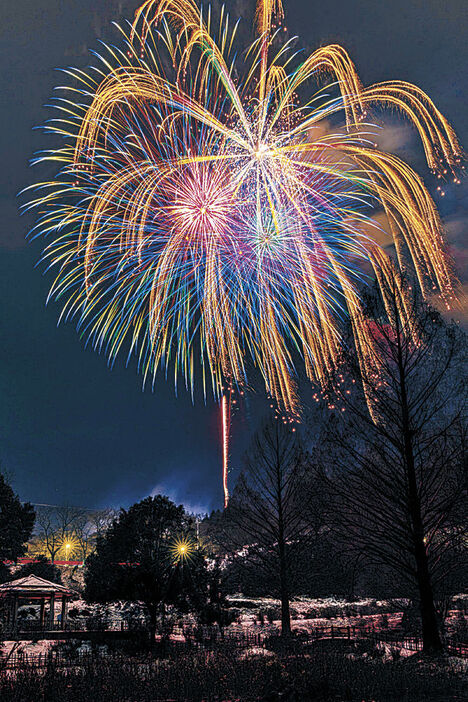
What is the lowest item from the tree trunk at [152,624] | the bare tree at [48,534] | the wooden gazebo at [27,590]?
the tree trunk at [152,624]

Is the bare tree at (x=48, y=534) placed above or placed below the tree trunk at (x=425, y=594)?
above

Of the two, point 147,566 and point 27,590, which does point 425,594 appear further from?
point 27,590

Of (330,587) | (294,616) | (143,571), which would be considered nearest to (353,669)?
(143,571)

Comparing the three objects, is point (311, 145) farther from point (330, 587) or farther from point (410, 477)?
point (330, 587)

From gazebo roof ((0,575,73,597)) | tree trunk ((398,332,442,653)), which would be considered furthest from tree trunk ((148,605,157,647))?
gazebo roof ((0,575,73,597))

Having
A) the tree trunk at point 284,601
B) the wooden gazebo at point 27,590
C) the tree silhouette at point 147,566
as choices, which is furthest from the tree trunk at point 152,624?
the wooden gazebo at point 27,590

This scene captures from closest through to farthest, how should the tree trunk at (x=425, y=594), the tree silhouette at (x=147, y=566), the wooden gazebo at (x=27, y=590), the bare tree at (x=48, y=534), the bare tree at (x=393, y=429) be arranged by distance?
the tree trunk at (x=425, y=594), the bare tree at (x=393, y=429), the tree silhouette at (x=147, y=566), the wooden gazebo at (x=27, y=590), the bare tree at (x=48, y=534)

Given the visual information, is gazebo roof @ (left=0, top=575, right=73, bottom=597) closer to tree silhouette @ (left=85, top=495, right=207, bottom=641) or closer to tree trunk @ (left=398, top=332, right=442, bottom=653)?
tree silhouette @ (left=85, top=495, right=207, bottom=641)

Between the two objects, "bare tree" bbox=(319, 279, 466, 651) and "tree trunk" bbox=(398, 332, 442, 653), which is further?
"bare tree" bbox=(319, 279, 466, 651)

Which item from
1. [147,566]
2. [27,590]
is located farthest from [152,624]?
[27,590]

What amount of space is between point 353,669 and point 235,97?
17613 millimetres

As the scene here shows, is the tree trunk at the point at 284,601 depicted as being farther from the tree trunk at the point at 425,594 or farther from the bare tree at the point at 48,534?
the bare tree at the point at 48,534

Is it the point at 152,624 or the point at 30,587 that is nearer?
the point at 152,624

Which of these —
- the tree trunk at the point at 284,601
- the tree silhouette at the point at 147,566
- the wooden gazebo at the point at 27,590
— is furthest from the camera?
the wooden gazebo at the point at 27,590
